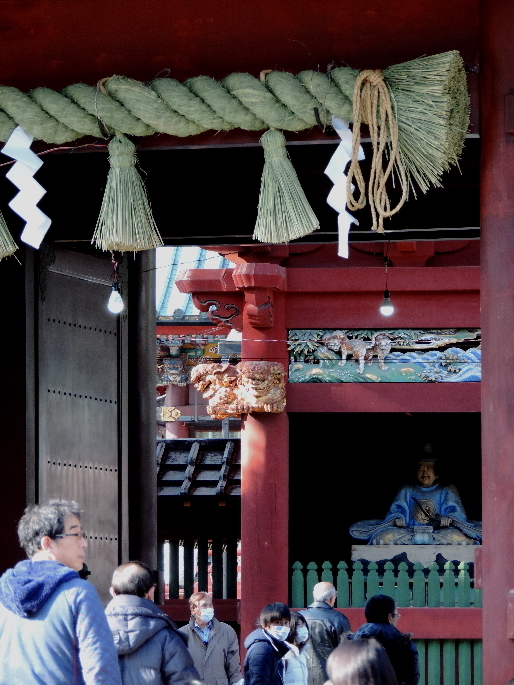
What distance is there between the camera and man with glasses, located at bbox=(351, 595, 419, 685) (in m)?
4.67

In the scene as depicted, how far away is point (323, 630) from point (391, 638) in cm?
154

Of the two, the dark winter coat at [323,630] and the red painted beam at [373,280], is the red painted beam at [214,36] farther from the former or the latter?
the red painted beam at [373,280]

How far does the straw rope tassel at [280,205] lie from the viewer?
3871mm

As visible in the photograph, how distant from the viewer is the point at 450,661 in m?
10.9

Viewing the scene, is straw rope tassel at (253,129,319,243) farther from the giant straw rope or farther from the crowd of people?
the crowd of people

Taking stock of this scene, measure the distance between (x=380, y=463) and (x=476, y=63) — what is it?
9.89m

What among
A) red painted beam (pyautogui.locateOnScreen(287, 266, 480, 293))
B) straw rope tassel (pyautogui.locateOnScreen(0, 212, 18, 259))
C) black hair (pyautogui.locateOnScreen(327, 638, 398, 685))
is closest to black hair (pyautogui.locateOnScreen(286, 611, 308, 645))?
straw rope tassel (pyautogui.locateOnScreen(0, 212, 18, 259))

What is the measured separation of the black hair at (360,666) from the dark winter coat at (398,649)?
2.36 m

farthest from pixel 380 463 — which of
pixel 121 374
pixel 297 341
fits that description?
pixel 121 374

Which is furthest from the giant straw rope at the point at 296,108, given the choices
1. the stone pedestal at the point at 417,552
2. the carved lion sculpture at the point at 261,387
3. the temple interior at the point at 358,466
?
the temple interior at the point at 358,466

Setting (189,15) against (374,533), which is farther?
(374,533)

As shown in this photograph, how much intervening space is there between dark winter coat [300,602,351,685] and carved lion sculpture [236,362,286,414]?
468cm

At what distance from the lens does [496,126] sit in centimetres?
376

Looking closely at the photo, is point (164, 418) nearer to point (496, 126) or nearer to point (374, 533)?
point (374, 533)
